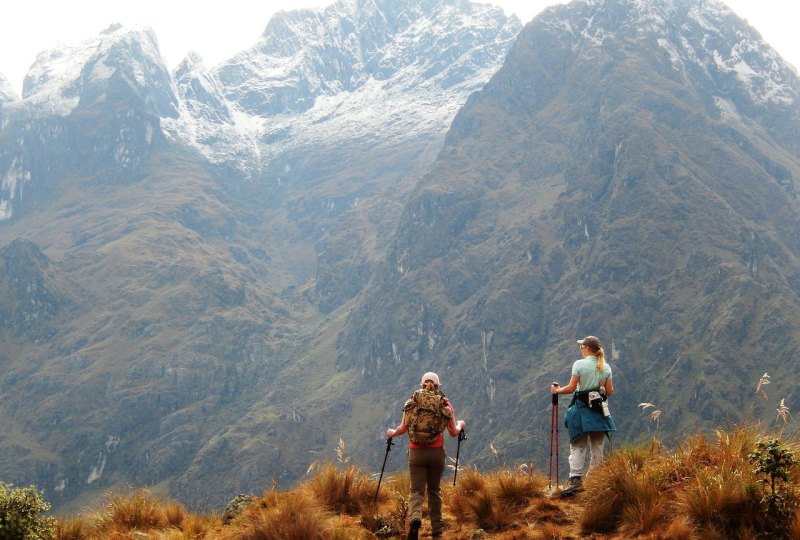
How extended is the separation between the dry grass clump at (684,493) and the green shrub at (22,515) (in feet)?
34.1

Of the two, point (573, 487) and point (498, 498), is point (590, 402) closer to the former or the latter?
point (573, 487)

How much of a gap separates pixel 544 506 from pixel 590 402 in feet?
8.33

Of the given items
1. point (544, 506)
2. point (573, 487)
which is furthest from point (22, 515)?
point (573, 487)

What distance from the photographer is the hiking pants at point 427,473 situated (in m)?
13.8

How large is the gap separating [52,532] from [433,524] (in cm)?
767

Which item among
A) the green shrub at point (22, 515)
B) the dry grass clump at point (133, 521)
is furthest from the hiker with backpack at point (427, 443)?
the green shrub at point (22, 515)

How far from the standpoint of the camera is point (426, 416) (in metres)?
13.8

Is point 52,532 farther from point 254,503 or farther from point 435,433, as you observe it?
point 435,433

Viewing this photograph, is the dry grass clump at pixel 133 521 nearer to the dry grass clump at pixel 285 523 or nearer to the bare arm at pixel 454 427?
the dry grass clump at pixel 285 523

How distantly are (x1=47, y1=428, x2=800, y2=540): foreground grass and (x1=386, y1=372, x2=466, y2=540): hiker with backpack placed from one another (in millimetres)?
919

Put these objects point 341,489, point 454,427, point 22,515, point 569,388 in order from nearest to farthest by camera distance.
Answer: point 22,515
point 454,427
point 569,388
point 341,489

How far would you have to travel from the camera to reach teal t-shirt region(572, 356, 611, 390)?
51.8 feet

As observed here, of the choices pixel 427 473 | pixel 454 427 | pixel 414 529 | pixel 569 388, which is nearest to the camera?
pixel 414 529

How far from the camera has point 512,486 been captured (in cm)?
1515
